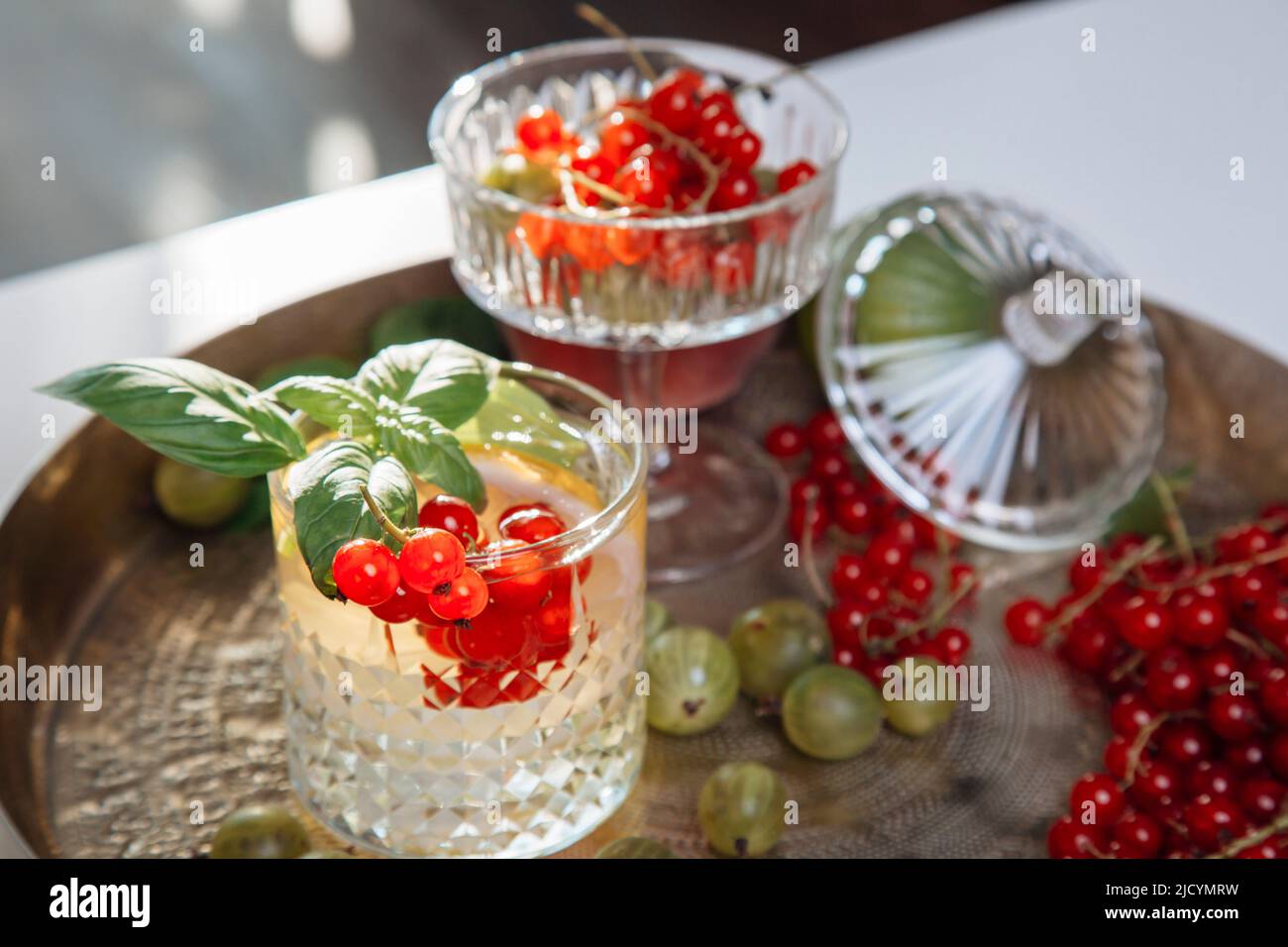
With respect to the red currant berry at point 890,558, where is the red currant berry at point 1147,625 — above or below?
above

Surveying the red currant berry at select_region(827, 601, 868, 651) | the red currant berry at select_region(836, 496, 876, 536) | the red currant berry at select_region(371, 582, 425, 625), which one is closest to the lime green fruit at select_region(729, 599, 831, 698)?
the red currant berry at select_region(827, 601, 868, 651)

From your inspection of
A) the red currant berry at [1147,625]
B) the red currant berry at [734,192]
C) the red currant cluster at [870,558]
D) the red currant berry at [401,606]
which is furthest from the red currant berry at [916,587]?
the red currant berry at [401,606]

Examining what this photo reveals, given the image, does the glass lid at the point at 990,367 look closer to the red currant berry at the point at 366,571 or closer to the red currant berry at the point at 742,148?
the red currant berry at the point at 742,148

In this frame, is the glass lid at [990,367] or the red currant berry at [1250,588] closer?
the red currant berry at [1250,588]

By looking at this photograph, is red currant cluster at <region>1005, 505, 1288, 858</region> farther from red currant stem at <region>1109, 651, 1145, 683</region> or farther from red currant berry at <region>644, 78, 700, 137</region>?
red currant berry at <region>644, 78, 700, 137</region>

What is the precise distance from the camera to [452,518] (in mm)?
549

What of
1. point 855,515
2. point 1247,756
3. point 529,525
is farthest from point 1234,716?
point 529,525

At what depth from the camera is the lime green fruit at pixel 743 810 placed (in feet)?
2.05

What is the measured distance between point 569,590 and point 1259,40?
1021mm

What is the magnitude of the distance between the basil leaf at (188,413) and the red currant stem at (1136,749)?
1.26 ft

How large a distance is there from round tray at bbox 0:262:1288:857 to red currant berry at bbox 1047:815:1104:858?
0.01 metres

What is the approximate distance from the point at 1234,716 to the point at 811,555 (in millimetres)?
235
